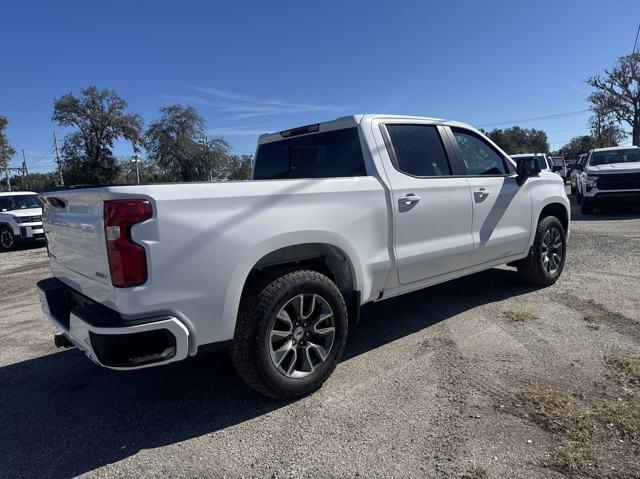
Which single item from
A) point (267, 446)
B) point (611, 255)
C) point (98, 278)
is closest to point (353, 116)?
point (98, 278)

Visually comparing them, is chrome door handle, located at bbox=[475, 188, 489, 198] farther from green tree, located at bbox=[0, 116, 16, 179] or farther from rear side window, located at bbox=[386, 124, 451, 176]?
green tree, located at bbox=[0, 116, 16, 179]

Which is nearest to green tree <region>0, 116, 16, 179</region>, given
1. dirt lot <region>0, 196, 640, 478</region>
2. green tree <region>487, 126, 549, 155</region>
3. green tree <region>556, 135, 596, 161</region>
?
dirt lot <region>0, 196, 640, 478</region>

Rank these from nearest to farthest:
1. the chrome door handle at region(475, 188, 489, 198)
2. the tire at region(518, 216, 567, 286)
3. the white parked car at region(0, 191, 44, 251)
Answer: the chrome door handle at region(475, 188, 489, 198) → the tire at region(518, 216, 567, 286) → the white parked car at region(0, 191, 44, 251)

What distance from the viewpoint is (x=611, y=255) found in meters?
7.52

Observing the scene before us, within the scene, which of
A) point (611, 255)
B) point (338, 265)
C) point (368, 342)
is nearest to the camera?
point (338, 265)

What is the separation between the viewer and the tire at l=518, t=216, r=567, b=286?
5.48 metres

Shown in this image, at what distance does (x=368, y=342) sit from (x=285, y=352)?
134 centimetres

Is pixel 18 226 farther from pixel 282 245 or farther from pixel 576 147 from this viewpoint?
pixel 576 147

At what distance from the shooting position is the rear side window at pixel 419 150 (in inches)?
159

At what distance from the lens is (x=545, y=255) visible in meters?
5.67

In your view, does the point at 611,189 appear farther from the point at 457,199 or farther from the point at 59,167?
the point at 59,167

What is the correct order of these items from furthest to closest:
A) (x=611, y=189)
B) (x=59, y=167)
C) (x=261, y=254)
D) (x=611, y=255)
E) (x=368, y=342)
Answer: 1. (x=59, y=167)
2. (x=611, y=189)
3. (x=611, y=255)
4. (x=368, y=342)
5. (x=261, y=254)

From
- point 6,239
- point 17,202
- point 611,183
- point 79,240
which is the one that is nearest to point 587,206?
point 611,183

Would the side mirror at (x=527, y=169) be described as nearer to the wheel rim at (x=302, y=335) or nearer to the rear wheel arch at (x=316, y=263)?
the rear wheel arch at (x=316, y=263)
